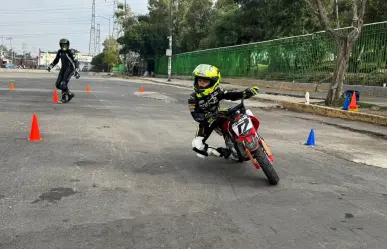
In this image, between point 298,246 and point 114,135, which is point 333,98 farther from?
point 298,246

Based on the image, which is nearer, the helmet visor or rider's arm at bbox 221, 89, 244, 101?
rider's arm at bbox 221, 89, 244, 101

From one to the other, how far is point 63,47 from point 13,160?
9141mm

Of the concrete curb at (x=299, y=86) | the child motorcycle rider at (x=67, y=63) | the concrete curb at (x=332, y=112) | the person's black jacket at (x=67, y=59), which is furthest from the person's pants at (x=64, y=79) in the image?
the concrete curb at (x=299, y=86)

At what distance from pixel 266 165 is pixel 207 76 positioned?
4.67ft

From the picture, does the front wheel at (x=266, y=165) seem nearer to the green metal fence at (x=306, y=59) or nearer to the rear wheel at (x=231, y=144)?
the rear wheel at (x=231, y=144)

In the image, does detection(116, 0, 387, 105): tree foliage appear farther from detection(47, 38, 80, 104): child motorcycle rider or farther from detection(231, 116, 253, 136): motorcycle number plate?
detection(231, 116, 253, 136): motorcycle number plate

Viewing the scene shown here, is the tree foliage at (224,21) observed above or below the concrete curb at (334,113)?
above

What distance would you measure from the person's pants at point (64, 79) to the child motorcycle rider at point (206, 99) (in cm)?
886

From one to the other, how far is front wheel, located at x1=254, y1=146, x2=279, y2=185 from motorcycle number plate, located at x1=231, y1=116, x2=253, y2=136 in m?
0.29

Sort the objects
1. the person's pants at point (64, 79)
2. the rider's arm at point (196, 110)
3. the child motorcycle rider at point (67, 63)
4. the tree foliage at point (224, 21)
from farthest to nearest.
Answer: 1. the tree foliage at point (224, 21)
2. the child motorcycle rider at point (67, 63)
3. the person's pants at point (64, 79)
4. the rider's arm at point (196, 110)

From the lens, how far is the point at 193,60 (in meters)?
41.2

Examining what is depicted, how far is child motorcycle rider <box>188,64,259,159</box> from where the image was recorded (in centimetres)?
560

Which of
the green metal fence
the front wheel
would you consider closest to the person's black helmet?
the front wheel

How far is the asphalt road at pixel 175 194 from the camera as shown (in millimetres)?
3492
